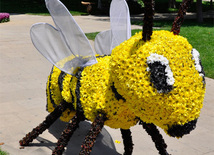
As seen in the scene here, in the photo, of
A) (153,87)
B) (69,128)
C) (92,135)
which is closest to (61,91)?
(69,128)

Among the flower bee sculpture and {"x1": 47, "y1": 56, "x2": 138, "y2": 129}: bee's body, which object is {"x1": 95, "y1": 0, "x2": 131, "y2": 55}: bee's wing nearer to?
the flower bee sculpture

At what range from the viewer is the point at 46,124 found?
4.78 metres

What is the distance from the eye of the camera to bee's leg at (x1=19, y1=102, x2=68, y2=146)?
445 centimetres

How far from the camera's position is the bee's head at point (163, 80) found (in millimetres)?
3219

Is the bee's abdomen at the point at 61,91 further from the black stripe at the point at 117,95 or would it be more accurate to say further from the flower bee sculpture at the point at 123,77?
the black stripe at the point at 117,95

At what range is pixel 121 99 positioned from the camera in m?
3.70

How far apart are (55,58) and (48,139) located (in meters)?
1.63

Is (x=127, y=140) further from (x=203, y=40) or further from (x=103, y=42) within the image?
(x=203, y=40)

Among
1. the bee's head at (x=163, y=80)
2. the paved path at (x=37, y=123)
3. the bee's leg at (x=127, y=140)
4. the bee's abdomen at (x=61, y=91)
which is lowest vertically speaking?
the paved path at (x=37, y=123)

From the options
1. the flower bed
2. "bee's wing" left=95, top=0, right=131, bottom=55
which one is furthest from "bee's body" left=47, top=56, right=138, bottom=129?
the flower bed

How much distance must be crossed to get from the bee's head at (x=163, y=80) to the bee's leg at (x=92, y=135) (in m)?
0.53

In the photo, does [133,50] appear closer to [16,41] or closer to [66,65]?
[66,65]

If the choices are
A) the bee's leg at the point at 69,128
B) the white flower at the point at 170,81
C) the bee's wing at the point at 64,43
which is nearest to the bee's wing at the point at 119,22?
the bee's wing at the point at 64,43

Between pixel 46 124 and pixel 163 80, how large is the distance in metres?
2.19
